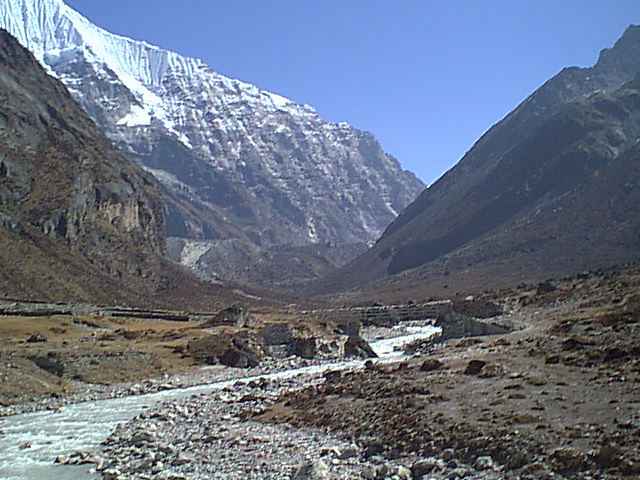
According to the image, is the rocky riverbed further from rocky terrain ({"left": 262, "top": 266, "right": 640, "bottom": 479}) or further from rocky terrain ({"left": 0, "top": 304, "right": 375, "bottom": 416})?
rocky terrain ({"left": 0, "top": 304, "right": 375, "bottom": 416})

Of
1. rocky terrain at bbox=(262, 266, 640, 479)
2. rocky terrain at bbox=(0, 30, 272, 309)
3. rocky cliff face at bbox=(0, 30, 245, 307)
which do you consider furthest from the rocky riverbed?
rocky terrain at bbox=(0, 30, 272, 309)

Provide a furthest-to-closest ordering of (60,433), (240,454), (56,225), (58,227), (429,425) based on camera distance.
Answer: (58,227) < (56,225) < (60,433) < (240,454) < (429,425)

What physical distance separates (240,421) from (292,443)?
9576 mm

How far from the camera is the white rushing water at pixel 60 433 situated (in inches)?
1160

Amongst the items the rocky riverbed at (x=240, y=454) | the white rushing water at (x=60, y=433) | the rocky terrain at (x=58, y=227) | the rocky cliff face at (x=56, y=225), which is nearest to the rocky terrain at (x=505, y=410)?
the rocky riverbed at (x=240, y=454)

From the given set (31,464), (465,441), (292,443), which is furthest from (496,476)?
(31,464)

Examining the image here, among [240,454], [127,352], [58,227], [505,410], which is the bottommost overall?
[505,410]

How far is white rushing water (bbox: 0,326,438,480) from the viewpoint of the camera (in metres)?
29.5

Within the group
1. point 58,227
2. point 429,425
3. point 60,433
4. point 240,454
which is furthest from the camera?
point 58,227

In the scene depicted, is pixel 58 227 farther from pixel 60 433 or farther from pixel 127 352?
pixel 60 433

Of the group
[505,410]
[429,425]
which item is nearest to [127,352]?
[429,425]

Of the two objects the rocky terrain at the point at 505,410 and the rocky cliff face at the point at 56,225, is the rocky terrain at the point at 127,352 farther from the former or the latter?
the rocky cliff face at the point at 56,225

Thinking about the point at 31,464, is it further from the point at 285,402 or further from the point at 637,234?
the point at 637,234

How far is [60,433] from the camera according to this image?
124ft
